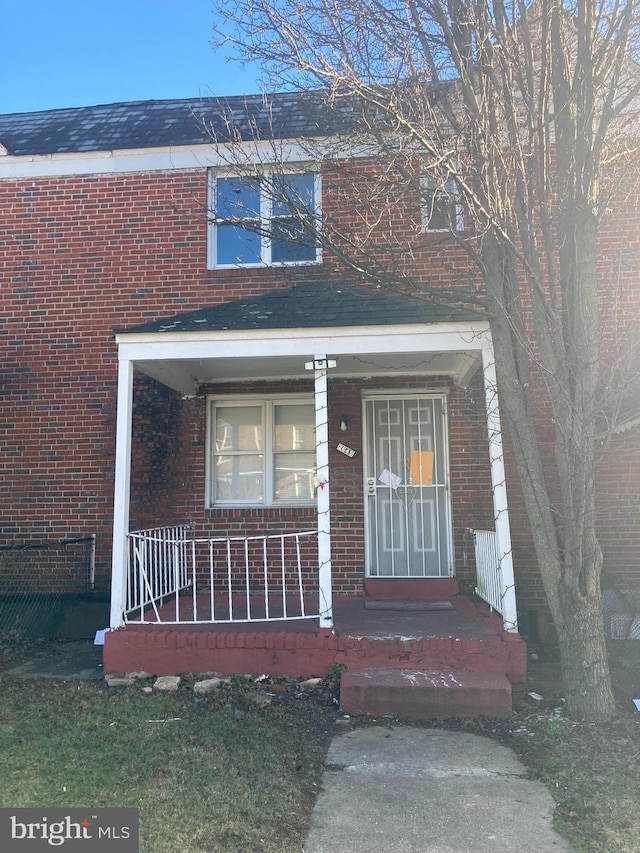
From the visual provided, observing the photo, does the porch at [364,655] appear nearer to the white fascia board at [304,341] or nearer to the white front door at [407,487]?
the white front door at [407,487]

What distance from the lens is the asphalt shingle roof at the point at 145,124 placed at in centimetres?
805

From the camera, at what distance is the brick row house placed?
6508 millimetres

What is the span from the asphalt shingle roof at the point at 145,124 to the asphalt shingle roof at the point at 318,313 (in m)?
2.07

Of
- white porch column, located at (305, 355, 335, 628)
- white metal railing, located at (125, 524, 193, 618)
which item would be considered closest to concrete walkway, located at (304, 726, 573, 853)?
white porch column, located at (305, 355, 335, 628)

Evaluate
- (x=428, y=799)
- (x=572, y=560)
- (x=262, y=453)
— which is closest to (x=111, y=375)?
(x=262, y=453)

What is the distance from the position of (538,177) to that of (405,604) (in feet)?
13.9

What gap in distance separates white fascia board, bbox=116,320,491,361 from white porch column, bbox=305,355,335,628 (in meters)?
0.21

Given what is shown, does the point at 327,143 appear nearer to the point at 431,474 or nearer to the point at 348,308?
the point at 348,308

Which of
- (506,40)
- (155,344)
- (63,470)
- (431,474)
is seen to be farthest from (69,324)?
(506,40)

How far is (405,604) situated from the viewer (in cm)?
675

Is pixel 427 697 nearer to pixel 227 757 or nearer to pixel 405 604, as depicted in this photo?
pixel 227 757

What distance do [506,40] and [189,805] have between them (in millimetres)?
5427

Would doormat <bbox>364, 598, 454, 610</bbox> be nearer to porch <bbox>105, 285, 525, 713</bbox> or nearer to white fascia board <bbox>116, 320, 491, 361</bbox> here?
porch <bbox>105, 285, 525, 713</bbox>

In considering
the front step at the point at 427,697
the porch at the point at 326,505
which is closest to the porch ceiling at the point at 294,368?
the porch at the point at 326,505
